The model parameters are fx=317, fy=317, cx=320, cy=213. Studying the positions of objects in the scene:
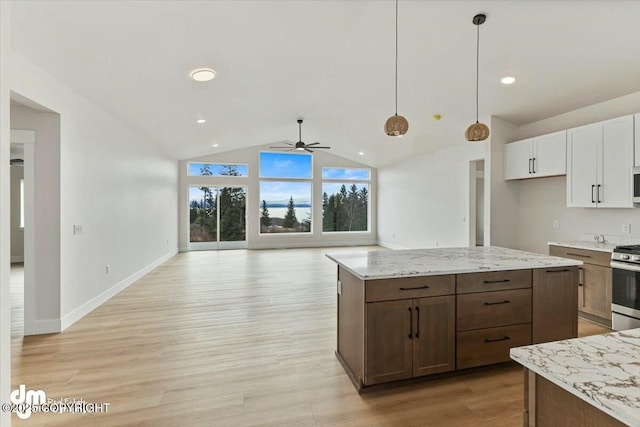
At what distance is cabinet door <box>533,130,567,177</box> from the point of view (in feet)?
14.2

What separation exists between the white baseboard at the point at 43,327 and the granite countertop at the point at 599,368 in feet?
13.8

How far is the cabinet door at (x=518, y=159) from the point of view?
4.85 metres

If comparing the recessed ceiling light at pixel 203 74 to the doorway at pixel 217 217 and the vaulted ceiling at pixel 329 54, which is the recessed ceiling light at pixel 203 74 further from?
the doorway at pixel 217 217

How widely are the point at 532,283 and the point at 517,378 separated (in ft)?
2.44

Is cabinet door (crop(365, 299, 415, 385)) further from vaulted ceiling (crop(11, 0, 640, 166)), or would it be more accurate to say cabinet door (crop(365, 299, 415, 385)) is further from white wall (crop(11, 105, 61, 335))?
white wall (crop(11, 105, 61, 335))

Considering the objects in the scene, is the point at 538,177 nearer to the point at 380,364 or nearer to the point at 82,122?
the point at 380,364

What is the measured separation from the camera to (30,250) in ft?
10.9

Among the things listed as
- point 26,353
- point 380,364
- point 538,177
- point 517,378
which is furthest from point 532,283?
point 26,353

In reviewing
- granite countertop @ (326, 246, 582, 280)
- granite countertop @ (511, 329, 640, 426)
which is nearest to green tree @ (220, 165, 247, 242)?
granite countertop @ (326, 246, 582, 280)

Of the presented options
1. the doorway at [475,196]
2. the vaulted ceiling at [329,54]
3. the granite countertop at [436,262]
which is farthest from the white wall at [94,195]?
the doorway at [475,196]

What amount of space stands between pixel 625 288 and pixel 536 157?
2165 millimetres

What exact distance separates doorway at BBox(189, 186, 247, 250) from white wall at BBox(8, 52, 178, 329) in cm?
311

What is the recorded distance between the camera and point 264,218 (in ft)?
33.0

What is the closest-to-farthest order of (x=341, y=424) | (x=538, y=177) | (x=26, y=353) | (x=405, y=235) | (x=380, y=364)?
(x=341, y=424) < (x=380, y=364) < (x=26, y=353) < (x=538, y=177) < (x=405, y=235)
